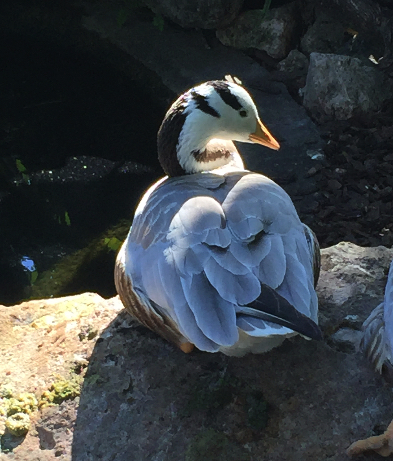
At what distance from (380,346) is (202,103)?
1477 millimetres

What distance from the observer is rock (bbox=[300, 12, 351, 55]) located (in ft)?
19.8

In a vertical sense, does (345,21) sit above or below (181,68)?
above

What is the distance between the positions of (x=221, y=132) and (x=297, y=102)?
9.50 ft

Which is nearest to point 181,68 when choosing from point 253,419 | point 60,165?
point 60,165

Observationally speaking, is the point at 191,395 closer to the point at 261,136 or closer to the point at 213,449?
the point at 213,449

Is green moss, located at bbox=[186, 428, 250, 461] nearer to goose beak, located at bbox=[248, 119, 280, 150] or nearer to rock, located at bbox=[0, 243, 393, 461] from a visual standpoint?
rock, located at bbox=[0, 243, 393, 461]

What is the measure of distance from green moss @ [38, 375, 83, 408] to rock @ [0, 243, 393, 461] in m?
0.02

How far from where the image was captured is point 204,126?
294 cm

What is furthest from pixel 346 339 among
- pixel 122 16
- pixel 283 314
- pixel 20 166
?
pixel 122 16

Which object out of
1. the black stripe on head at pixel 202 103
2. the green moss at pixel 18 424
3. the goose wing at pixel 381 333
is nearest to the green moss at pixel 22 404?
the green moss at pixel 18 424

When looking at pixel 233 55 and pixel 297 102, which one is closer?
pixel 297 102

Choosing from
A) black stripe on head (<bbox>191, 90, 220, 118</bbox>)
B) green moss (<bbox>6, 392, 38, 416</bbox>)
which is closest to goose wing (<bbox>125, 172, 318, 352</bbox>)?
black stripe on head (<bbox>191, 90, 220, 118</bbox>)

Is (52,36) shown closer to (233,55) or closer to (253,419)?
(233,55)

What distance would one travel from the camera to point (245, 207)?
7.54 feet
